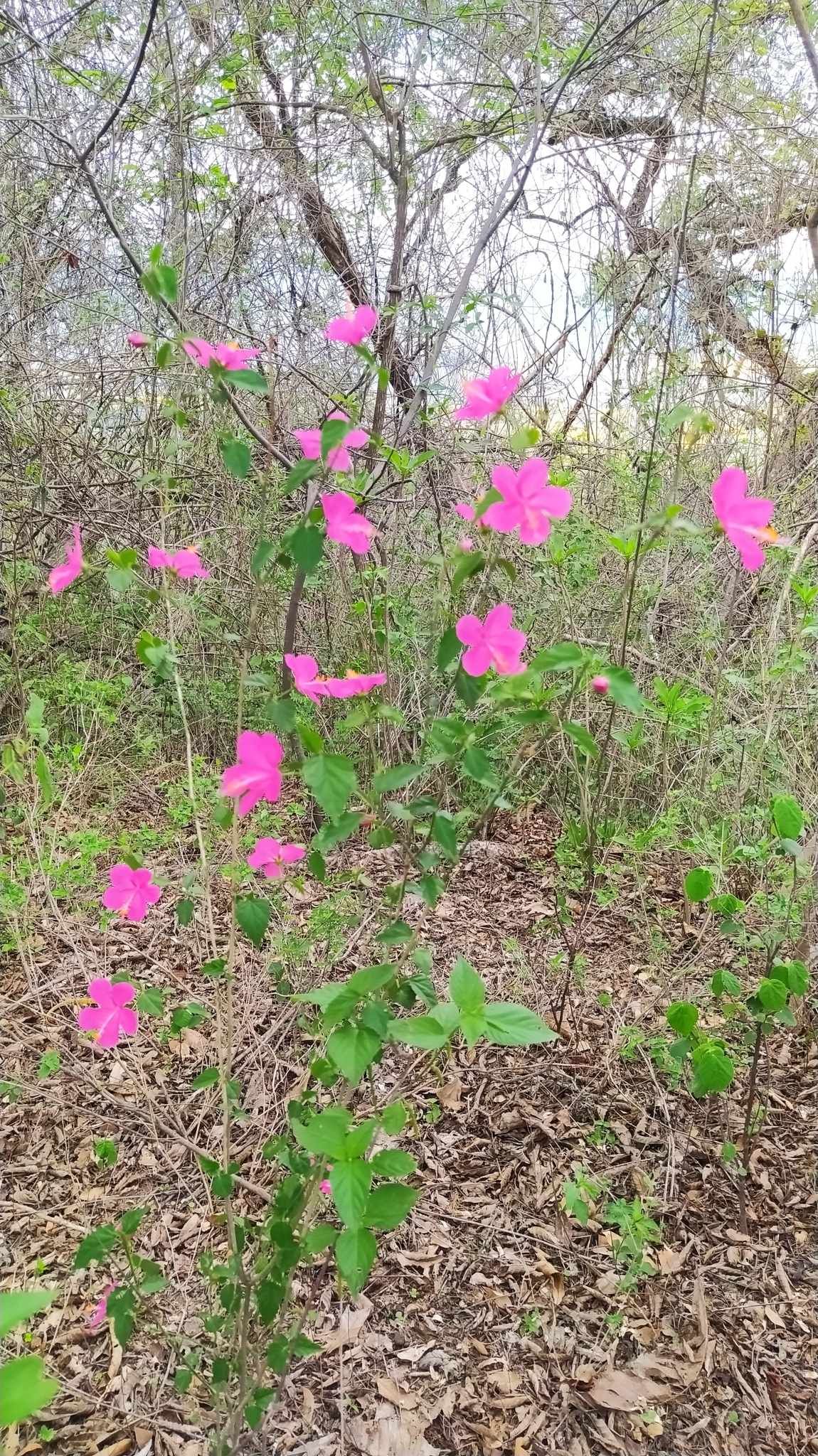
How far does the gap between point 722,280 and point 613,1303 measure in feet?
11.8

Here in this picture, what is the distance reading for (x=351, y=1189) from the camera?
729 millimetres

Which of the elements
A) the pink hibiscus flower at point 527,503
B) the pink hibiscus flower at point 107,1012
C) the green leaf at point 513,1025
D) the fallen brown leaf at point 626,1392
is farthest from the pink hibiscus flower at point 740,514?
the fallen brown leaf at point 626,1392

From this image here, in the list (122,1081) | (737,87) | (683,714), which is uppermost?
(737,87)

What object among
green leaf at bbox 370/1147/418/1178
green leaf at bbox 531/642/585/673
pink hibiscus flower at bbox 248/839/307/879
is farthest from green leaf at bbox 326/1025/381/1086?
green leaf at bbox 531/642/585/673

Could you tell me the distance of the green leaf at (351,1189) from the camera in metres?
0.72

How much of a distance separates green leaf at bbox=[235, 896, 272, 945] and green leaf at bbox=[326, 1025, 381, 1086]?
0.15m

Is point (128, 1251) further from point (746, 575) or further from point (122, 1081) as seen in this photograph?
point (746, 575)

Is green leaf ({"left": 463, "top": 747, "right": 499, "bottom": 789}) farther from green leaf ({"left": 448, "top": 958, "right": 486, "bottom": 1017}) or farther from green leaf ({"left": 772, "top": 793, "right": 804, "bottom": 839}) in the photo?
green leaf ({"left": 772, "top": 793, "right": 804, "bottom": 839})

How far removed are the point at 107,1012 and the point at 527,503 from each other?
83 cm

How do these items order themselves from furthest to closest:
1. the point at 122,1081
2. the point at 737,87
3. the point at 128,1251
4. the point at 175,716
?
1. the point at 175,716
2. the point at 737,87
3. the point at 122,1081
4. the point at 128,1251

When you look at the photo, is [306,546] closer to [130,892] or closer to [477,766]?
[477,766]

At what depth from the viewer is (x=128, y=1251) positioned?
95 cm

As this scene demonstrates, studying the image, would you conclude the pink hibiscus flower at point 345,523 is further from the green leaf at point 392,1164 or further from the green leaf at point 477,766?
the green leaf at point 392,1164

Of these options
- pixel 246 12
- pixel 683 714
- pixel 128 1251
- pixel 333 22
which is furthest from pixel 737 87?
pixel 128 1251
